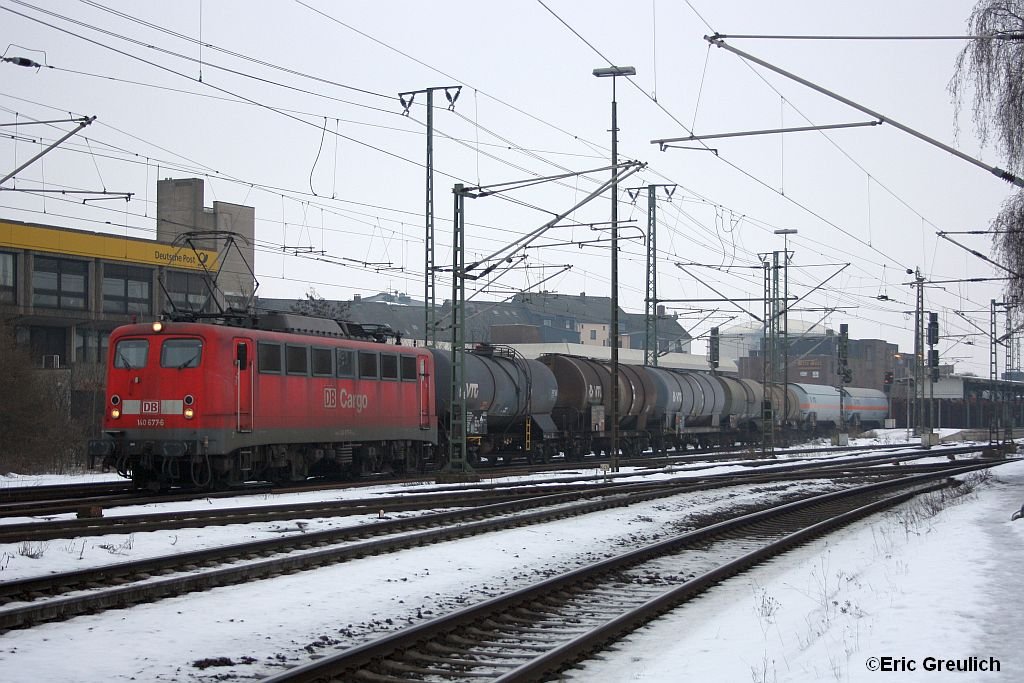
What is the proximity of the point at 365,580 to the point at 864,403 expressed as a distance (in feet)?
278

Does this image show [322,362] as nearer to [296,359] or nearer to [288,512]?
[296,359]

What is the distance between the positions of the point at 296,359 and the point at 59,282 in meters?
39.6

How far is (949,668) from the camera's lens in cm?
764

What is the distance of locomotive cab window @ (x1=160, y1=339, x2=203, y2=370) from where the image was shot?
2180 centimetres

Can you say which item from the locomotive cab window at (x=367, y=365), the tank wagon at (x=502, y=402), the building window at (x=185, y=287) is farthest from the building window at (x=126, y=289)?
the locomotive cab window at (x=367, y=365)

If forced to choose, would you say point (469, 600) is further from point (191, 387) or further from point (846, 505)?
point (846, 505)

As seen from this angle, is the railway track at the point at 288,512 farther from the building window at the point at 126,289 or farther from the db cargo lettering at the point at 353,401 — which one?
the building window at the point at 126,289

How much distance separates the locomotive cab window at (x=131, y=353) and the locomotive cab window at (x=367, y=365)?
19.2 ft

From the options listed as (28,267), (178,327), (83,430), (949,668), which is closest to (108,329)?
(28,267)

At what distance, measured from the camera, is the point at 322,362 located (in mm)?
25359
